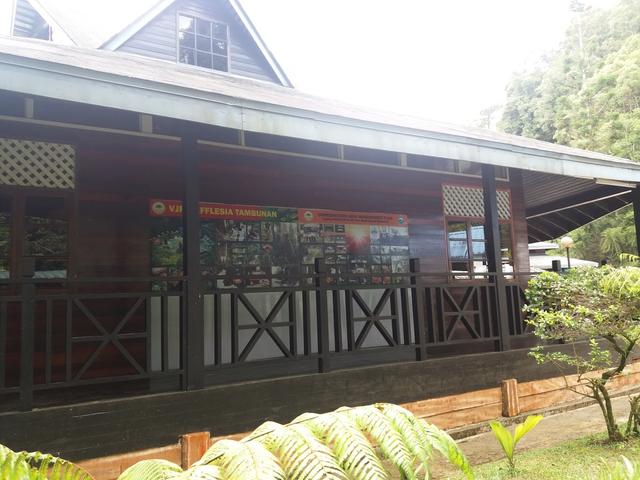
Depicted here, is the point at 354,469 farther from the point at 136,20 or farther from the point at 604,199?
the point at 604,199

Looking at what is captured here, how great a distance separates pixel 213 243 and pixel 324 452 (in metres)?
5.09

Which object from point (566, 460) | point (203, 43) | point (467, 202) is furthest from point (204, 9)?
point (566, 460)

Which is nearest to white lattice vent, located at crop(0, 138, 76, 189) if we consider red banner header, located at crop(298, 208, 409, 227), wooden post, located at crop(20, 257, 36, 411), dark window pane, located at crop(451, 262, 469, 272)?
wooden post, located at crop(20, 257, 36, 411)

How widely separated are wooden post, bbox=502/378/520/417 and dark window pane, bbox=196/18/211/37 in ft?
26.6

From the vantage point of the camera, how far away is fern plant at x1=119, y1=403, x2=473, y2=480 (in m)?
1.58

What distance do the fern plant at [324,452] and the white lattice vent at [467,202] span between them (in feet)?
22.6

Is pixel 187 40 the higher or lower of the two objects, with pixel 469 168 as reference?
higher

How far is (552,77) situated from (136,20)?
43.7 m

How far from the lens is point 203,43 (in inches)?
385

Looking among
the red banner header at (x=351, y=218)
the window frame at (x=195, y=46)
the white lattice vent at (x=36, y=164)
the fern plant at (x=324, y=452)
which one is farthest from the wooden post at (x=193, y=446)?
the window frame at (x=195, y=46)

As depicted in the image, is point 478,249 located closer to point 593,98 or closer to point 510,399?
point 510,399

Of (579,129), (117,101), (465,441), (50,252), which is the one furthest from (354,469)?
(579,129)

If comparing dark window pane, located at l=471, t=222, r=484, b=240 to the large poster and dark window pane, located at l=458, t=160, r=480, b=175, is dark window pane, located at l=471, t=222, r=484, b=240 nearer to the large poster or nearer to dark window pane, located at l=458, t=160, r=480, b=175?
dark window pane, located at l=458, t=160, r=480, b=175

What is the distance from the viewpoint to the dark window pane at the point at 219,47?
9828mm
